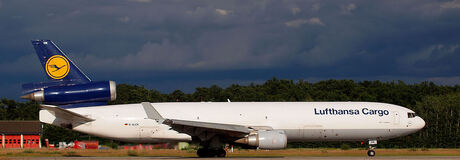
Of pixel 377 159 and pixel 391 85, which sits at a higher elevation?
pixel 391 85

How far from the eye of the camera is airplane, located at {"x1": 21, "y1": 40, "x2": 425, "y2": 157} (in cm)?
3136

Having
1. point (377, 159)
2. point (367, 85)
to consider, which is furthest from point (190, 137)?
point (367, 85)

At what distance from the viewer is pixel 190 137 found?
1240 inches

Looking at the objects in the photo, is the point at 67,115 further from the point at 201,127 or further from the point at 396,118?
the point at 396,118

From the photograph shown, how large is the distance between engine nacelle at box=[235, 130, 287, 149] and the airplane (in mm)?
940

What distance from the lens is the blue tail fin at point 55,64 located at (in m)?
31.8

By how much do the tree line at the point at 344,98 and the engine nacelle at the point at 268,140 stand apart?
1967cm

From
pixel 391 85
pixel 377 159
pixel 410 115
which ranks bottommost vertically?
pixel 377 159

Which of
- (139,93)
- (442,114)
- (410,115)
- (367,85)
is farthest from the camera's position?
(367,85)

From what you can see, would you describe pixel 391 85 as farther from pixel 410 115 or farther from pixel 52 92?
pixel 52 92

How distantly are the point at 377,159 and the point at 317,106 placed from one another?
4.89 m

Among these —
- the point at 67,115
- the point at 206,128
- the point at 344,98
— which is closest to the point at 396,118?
the point at 206,128

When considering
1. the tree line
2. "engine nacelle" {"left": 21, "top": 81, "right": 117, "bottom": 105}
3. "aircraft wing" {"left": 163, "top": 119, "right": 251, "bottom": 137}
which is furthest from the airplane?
the tree line

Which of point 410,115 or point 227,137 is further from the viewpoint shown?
point 410,115
